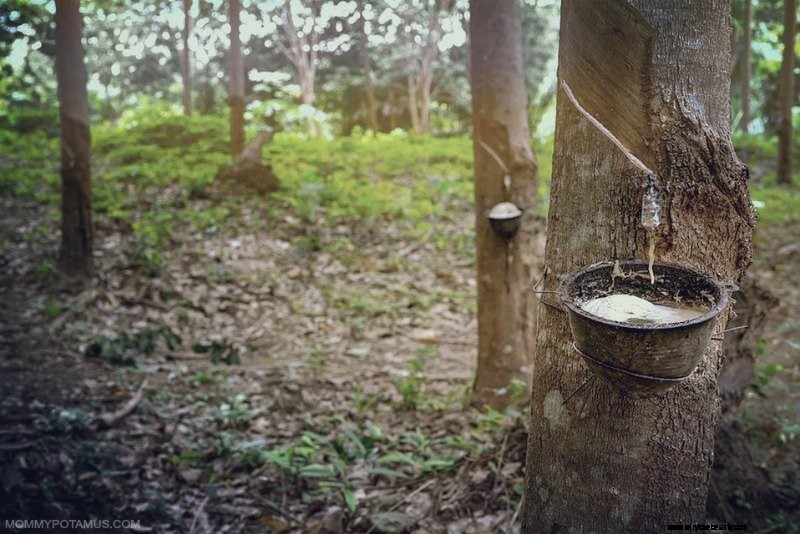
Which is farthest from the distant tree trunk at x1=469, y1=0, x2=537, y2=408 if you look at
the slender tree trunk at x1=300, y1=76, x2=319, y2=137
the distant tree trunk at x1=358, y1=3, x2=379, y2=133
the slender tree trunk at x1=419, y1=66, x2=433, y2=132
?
the slender tree trunk at x1=419, y1=66, x2=433, y2=132

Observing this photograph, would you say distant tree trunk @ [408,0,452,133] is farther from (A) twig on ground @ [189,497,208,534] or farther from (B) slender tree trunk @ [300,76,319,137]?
(A) twig on ground @ [189,497,208,534]

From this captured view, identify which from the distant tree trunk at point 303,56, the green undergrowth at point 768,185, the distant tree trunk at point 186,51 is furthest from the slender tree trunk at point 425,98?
the green undergrowth at point 768,185

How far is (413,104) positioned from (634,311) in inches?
552

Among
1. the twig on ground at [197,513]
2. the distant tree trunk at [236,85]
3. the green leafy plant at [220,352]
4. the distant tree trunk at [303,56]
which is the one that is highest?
the distant tree trunk at [303,56]

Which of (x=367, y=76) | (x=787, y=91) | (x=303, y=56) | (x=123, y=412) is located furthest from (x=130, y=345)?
(x=787, y=91)

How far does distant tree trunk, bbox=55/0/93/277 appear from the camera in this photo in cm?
475

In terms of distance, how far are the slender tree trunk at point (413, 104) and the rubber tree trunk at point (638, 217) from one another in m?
13.4

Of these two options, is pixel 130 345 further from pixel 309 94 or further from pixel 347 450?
pixel 309 94

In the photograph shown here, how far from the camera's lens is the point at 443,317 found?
5.33m

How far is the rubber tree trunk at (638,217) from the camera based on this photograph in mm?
1363

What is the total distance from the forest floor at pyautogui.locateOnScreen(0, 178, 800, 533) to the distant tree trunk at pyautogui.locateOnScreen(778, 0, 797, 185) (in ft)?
12.2

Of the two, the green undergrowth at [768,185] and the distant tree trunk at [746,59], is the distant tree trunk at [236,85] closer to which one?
the green undergrowth at [768,185]

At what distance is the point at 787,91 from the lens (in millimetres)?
9273

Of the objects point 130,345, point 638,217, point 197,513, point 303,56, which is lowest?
point 197,513
